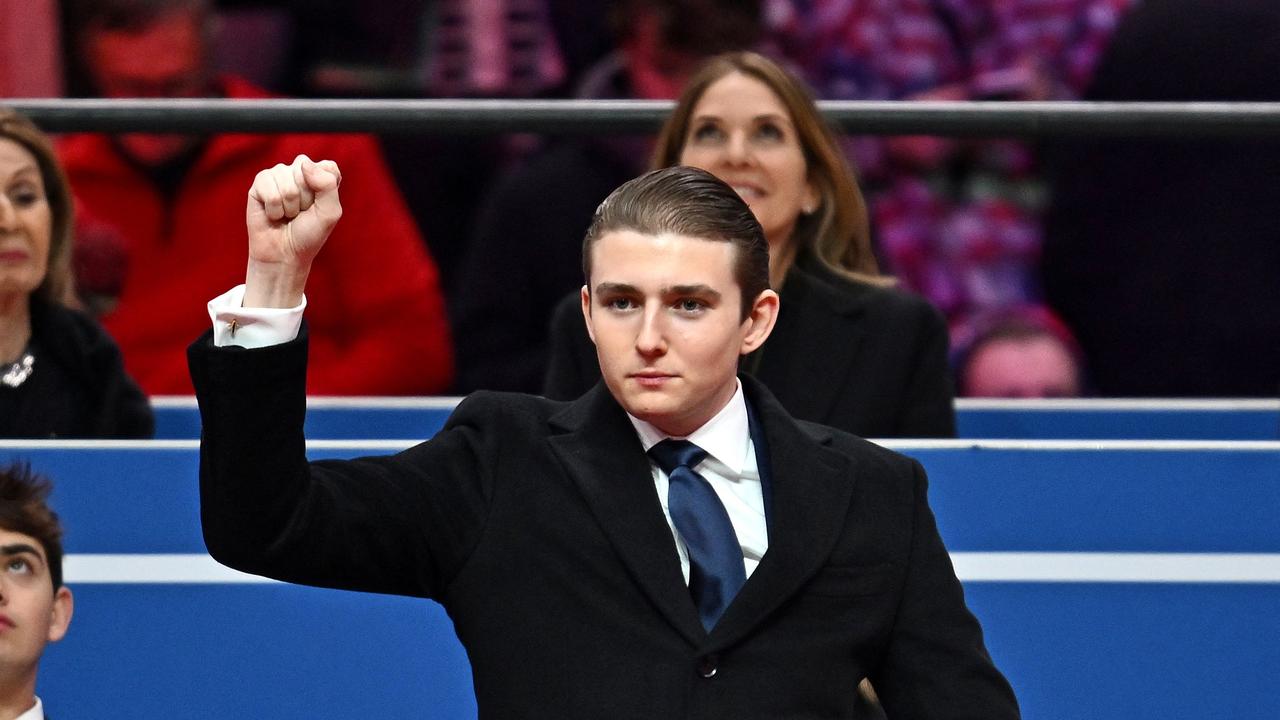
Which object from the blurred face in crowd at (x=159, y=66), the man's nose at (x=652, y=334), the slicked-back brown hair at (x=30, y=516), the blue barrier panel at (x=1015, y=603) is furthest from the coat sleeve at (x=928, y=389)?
the blurred face in crowd at (x=159, y=66)

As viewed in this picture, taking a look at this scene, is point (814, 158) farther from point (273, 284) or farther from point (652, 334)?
point (273, 284)

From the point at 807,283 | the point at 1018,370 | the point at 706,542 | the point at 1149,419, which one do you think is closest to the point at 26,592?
the point at 706,542

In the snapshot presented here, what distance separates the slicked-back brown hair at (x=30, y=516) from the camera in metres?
2.65

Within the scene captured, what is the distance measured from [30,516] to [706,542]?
967 millimetres

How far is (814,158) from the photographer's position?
3363 millimetres

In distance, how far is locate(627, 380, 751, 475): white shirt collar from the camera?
222 cm

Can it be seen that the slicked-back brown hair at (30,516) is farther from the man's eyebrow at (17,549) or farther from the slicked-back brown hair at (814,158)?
the slicked-back brown hair at (814,158)

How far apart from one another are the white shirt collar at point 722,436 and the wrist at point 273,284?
15.3 inches

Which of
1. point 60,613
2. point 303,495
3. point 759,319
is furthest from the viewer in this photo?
point 60,613

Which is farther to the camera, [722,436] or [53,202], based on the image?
[53,202]

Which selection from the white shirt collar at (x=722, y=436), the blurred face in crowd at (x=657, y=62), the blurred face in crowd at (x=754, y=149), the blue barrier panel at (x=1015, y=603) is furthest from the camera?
the blurred face in crowd at (x=657, y=62)

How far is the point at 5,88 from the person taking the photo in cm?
452

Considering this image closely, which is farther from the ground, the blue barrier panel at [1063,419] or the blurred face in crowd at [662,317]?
the blurred face in crowd at [662,317]

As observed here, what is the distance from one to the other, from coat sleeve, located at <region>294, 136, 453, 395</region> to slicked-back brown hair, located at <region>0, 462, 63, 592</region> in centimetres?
120
